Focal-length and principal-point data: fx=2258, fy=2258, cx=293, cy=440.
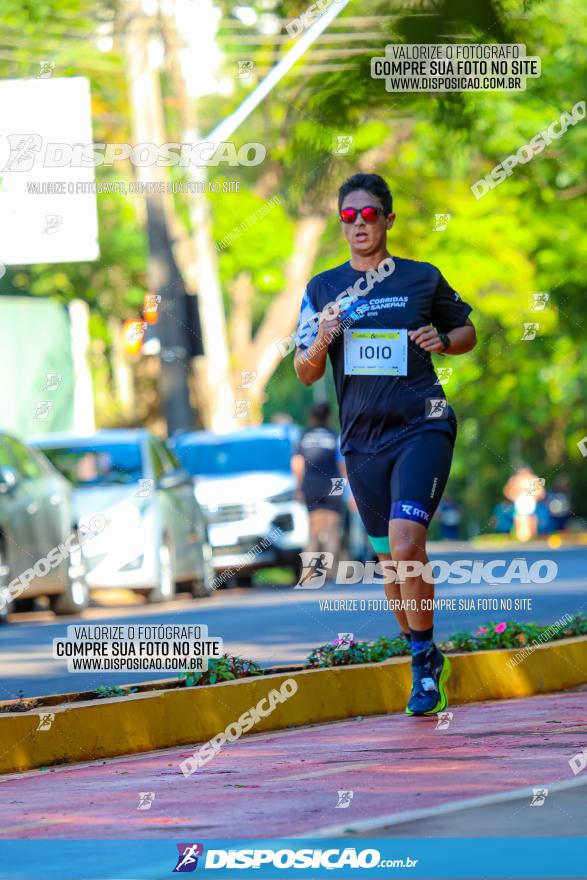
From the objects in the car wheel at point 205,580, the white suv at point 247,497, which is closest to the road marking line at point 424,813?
the car wheel at point 205,580

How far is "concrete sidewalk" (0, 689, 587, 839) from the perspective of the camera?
6.18 meters

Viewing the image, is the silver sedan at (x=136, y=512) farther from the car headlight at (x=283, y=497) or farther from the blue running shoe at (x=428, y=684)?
→ the blue running shoe at (x=428, y=684)

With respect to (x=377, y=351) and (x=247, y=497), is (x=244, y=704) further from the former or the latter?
(x=247, y=497)

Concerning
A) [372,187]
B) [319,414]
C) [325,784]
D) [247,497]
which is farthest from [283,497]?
[325,784]

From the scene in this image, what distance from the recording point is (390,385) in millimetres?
8984

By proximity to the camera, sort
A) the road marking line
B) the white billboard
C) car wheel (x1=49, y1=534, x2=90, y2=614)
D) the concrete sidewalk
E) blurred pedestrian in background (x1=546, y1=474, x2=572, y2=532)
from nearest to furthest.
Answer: the road marking line < the concrete sidewalk < car wheel (x1=49, y1=534, x2=90, y2=614) < the white billboard < blurred pedestrian in background (x1=546, y1=474, x2=572, y2=532)

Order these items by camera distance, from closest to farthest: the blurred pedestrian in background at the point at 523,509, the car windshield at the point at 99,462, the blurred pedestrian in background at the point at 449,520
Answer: the car windshield at the point at 99,462 → the blurred pedestrian in background at the point at 523,509 → the blurred pedestrian in background at the point at 449,520

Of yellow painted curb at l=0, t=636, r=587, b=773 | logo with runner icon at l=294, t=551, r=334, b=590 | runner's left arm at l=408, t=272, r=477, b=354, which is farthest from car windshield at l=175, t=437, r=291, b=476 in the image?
runner's left arm at l=408, t=272, r=477, b=354

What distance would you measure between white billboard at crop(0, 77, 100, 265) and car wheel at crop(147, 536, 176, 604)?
4.00 m

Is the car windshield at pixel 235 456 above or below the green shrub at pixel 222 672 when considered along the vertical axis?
above

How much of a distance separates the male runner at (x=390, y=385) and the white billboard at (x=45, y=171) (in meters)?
13.5

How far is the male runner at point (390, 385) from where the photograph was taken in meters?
8.95

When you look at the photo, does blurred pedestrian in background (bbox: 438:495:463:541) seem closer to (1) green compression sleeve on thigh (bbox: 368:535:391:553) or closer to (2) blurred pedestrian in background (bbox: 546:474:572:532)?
(2) blurred pedestrian in background (bbox: 546:474:572:532)

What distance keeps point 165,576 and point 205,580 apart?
4.20 feet
